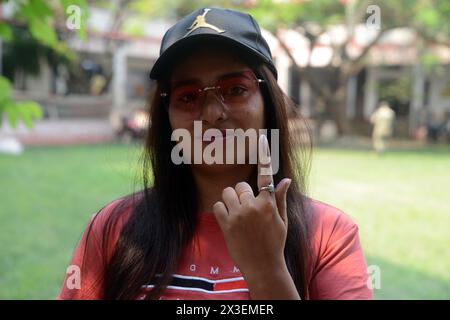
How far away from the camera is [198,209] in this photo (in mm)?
1433

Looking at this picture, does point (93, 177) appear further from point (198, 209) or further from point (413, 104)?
point (413, 104)

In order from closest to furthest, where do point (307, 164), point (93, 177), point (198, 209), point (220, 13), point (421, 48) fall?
point (220, 13)
point (198, 209)
point (307, 164)
point (93, 177)
point (421, 48)

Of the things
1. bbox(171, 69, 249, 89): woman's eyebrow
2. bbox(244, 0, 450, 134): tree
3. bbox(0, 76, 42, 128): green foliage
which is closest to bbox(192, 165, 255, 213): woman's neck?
bbox(171, 69, 249, 89): woman's eyebrow

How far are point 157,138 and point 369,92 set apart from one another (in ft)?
71.0

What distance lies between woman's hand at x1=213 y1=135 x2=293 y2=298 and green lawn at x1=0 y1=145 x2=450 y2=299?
0.64m

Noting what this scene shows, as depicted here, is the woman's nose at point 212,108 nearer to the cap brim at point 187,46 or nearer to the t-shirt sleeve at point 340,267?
the cap brim at point 187,46

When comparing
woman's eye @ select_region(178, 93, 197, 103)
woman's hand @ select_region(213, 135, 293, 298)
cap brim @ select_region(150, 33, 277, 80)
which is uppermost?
cap brim @ select_region(150, 33, 277, 80)

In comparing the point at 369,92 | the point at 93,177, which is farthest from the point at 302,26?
the point at 93,177

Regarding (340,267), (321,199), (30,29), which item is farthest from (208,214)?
(321,199)

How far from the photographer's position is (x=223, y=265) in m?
1.28

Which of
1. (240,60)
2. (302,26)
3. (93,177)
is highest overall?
(302,26)

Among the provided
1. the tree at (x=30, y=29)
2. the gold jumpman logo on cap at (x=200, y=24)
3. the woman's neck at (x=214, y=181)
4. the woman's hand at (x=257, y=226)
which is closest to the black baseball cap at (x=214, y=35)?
the gold jumpman logo on cap at (x=200, y=24)

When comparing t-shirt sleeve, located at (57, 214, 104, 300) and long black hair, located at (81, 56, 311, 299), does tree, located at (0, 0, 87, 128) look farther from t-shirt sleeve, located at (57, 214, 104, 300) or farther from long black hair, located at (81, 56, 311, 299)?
t-shirt sleeve, located at (57, 214, 104, 300)

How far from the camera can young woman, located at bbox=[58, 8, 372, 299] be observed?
1.25m
